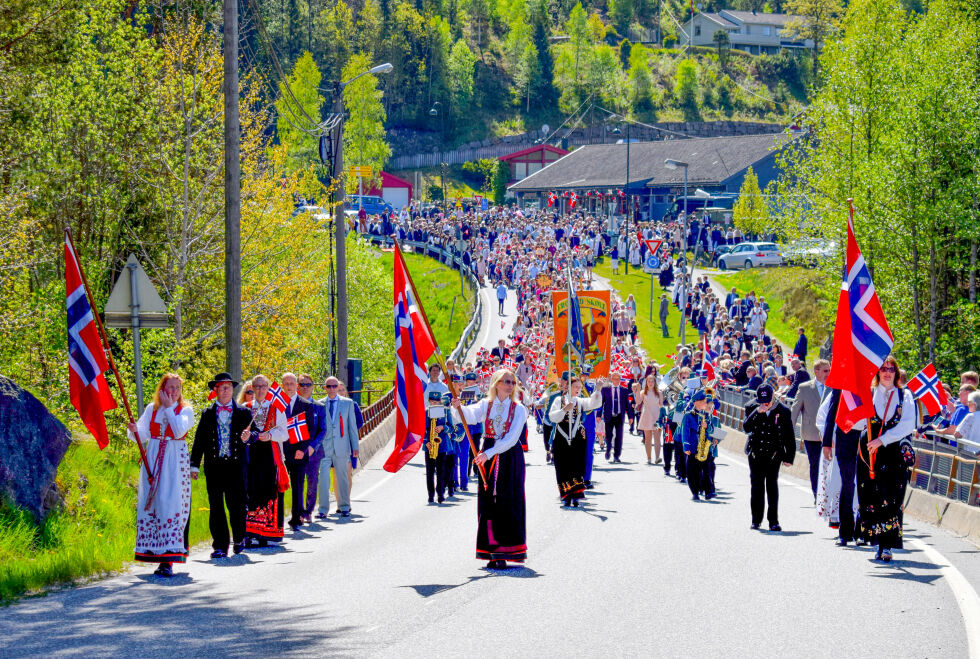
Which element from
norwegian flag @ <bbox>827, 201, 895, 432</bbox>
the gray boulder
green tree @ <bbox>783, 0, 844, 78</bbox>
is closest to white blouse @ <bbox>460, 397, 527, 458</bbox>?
norwegian flag @ <bbox>827, 201, 895, 432</bbox>

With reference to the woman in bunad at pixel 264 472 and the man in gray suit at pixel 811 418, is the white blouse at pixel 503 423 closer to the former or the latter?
the woman in bunad at pixel 264 472

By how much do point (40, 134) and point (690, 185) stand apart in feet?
216

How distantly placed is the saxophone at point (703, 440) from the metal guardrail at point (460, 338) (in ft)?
27.6

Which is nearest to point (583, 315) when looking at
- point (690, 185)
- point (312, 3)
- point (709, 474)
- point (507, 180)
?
point (709, 474)

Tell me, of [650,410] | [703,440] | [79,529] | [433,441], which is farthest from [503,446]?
[650,410]

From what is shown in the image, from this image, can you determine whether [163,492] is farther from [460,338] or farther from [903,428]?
[460,338]

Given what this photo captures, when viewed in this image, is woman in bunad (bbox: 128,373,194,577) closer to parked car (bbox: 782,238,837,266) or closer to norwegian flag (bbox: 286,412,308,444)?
norwegian flag (bbox: 286,412,308,444)

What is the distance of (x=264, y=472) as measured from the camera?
13.7 m

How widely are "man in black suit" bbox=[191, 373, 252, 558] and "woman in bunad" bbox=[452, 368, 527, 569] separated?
8.15 ft

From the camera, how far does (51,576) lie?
1119 cm

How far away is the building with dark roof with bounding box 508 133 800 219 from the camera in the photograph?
81.9m

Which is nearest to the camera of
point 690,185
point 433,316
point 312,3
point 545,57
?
point 433,316

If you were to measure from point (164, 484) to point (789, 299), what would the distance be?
4130cm

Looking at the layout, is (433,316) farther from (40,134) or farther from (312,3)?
(312,3)
